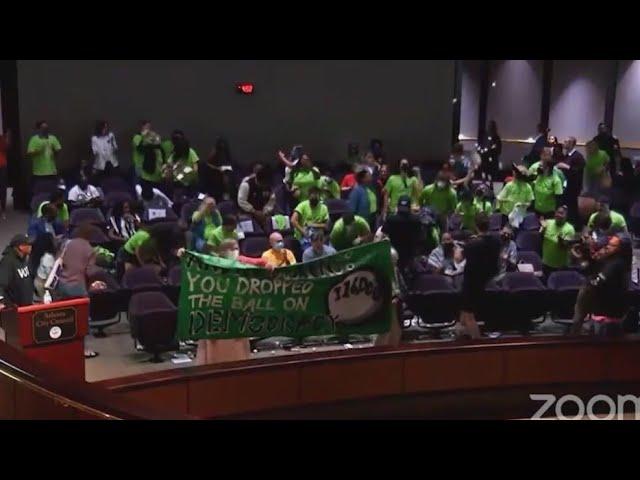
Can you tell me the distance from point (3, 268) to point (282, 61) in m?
10.3

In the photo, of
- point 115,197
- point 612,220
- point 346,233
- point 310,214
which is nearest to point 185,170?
point 115,197

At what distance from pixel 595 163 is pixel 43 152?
9.55m

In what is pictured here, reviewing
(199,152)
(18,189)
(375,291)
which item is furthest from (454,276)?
(18,189)

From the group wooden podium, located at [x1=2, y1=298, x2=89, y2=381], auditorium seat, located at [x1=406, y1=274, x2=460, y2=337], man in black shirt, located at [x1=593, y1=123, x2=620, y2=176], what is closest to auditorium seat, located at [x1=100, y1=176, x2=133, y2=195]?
auditorium seat, located at [x1=406, y1=274, x2=460, y2=337]

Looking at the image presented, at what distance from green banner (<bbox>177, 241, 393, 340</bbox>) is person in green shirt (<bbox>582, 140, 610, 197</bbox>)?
7.79m

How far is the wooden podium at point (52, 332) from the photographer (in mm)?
6926

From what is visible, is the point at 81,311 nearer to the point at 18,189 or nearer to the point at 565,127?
the point at 18,189

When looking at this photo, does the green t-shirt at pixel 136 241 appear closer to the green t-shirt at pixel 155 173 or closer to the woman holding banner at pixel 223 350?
the woman holding banner at pixel 223 350

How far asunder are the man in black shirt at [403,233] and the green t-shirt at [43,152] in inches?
287

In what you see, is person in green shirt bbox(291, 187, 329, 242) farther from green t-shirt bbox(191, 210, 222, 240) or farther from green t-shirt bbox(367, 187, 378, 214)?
green t-shirt bbox(191, 210, 222, 240)

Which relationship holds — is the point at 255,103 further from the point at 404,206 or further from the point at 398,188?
the point at 404,206

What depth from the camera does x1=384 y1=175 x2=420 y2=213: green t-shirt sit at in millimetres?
13312

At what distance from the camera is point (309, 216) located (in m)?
11.8
